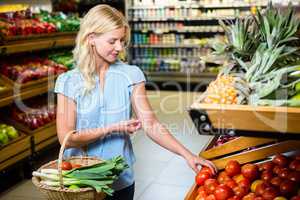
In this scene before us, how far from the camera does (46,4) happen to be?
23.1 ft

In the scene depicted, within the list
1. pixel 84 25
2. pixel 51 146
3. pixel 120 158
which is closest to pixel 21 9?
pixel 51 146

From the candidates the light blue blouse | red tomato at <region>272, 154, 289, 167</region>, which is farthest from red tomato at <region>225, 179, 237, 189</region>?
the light blue blouse

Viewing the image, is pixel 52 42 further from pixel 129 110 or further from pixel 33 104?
pixel 129 110

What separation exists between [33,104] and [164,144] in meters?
3.65

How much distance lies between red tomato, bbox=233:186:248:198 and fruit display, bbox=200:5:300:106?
0.46 meters

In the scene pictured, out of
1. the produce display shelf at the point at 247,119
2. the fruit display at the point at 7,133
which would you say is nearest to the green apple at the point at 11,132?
the fruit display at the point at 7,133

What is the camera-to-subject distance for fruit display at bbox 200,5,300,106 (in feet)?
4.72

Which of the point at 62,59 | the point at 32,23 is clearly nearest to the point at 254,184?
the point at 32,23

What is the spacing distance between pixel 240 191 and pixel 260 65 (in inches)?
21.0

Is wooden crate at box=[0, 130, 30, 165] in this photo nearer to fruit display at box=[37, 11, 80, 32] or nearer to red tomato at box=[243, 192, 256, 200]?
fruit display at box=[37, 11, 80, 32]

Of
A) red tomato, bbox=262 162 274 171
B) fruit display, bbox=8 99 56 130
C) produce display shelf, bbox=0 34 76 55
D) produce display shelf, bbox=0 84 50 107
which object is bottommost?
fruit display, bbox=8 99 56 130

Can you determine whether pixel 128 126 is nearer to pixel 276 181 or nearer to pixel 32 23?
pixel 276 181

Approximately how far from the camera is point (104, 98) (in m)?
2.10

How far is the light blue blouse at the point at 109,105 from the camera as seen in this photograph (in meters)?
2.10
